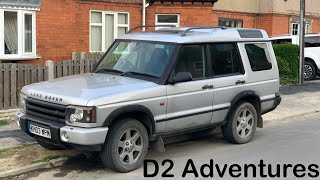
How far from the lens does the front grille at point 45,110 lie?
5.77 m

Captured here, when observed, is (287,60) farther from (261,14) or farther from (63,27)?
(63,27)

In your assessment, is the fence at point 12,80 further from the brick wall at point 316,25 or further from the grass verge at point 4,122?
the brick wall at point 316,25

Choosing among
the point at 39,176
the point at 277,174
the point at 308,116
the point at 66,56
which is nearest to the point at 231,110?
the point at 277,174

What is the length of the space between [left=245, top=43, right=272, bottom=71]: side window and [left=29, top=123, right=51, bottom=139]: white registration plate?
12.0ft

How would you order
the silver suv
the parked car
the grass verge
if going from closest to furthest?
the silver suv, the grass verge, the parked car

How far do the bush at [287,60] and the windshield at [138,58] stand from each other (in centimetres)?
1002

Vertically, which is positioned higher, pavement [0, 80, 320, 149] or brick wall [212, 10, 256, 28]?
brick wall [212, 10, 256, 28]

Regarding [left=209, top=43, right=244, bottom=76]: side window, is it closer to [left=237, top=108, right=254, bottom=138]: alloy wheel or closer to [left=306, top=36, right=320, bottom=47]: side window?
[left=237, top=108, right=254, bottom=138]: alloy wheel

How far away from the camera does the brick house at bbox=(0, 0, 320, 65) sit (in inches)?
523

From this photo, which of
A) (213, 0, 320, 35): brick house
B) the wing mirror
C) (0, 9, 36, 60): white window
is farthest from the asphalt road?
(213, 0, 320, 35): brick house

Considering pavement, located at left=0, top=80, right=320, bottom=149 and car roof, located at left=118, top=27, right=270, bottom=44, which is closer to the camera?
car roof, located at left=118, top=27, right=270, bottom=44

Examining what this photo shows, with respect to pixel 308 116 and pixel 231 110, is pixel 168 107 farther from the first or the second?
pixel 308 116

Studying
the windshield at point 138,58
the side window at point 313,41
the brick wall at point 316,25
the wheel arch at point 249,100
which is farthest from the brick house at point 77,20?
the wheel arch at point 249,100

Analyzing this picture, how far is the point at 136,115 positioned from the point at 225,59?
79.3 inches
